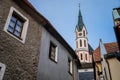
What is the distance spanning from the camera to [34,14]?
974 cm

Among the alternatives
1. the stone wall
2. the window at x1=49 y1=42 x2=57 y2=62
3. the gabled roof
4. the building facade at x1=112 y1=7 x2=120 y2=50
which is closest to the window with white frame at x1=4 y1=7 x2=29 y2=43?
the stone wall

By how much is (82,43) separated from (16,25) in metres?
58.9

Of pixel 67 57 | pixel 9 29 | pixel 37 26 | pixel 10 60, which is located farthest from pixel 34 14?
pixel 67 57

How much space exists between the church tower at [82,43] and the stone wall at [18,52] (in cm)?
5307

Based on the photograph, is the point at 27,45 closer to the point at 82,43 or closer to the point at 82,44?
the point at 82,44

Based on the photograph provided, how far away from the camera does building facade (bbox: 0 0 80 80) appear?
711 centimetres

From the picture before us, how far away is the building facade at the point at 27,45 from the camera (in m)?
7.11

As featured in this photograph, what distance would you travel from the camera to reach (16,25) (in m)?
8.38

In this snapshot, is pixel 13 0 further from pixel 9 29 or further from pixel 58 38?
pixel 58 38

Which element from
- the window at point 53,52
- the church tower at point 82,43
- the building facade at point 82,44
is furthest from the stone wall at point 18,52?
the church tower at point 82,43

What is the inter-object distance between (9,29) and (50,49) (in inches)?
154

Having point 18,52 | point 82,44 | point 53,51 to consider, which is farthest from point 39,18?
point 82,44

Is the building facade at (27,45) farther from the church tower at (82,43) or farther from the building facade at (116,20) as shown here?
the church tower at (82,43)

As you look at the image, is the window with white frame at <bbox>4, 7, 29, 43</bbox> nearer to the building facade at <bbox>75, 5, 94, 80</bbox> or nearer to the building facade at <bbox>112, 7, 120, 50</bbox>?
the building facade at <bbox>112, 7, 120, 50</bbox>
